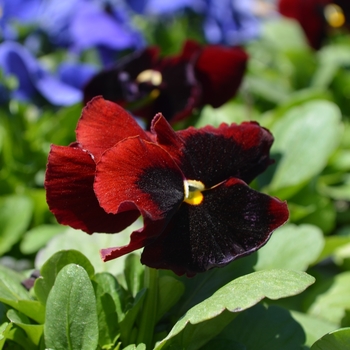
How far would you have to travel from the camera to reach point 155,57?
142 centimetres

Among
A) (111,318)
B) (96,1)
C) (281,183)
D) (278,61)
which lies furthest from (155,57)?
(278,61)

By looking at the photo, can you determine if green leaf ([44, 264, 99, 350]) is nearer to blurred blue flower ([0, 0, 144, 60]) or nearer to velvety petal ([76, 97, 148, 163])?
velvety petal ([76, 97, 148, 163])

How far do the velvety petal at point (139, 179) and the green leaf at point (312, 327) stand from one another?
31cm

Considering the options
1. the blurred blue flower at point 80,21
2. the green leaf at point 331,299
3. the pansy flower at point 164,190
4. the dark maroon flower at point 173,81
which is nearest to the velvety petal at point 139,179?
the pansy flower at point 164,190

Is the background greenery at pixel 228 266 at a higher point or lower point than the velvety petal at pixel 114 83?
lower

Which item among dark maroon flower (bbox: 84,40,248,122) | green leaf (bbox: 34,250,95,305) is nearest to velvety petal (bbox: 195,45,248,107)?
dark maroon flower (bbox: 84,40,248,122)

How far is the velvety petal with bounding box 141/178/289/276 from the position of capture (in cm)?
76

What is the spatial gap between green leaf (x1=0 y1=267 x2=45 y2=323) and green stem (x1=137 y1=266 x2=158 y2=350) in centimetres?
13

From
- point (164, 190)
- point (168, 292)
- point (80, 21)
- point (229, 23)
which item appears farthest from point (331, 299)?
point (229, 23)

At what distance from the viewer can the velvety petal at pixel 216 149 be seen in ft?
2.60

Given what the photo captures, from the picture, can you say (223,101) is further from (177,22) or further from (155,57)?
(177,22)

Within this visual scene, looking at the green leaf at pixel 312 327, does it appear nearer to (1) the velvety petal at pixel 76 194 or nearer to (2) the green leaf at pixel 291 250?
(2) the green leaf at pixel 291 250

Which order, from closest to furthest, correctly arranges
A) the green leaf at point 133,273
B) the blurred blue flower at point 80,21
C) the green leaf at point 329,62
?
the green leaf at point 133,273, the blurred blue flower at point 80,21, the green leaf at point 329,62

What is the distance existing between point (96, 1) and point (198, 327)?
136 cm
